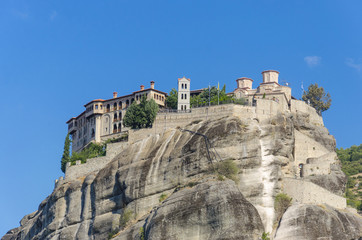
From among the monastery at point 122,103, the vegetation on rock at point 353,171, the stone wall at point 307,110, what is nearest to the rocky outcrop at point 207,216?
the vegetation on rock at point 353,171

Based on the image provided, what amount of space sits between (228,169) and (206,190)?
4.96m

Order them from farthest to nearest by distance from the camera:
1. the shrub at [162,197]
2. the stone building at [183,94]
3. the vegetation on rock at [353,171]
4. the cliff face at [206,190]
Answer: the stone building at [183,94] → the vegetation on rock at [353,171] → the shrub at [162,197] → the cliff face at [206,190]

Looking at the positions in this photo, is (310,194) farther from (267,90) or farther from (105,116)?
(105,116)

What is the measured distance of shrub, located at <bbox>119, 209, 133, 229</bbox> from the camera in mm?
91850

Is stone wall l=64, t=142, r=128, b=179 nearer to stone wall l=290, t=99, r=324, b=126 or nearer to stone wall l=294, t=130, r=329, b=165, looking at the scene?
stone wall l=294, t=130, r=329, b=165

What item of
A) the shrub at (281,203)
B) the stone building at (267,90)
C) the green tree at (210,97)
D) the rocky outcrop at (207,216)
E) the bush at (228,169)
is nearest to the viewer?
the rocky outcrop at (207,216)

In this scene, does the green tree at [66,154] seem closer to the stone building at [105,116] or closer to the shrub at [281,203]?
the stone building at [105,116]

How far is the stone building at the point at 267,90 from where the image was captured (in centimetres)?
10356

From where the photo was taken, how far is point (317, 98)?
11169cm

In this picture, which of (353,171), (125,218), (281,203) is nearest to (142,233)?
(125,218)

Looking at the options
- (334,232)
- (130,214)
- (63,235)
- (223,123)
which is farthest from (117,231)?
(334,232)

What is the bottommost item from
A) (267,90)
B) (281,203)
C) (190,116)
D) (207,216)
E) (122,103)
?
(207,216)

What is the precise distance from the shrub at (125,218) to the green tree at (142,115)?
13.6 m

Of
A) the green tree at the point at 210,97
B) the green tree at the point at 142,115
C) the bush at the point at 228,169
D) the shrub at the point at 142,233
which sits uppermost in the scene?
the green tree at the point at 210,97
